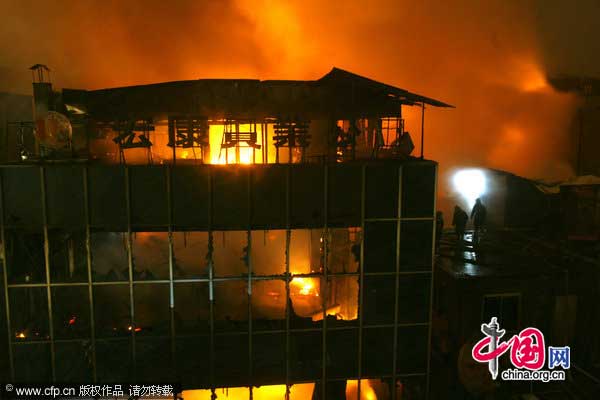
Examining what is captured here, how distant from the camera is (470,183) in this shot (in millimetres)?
23156

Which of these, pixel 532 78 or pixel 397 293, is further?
pixel 532 78

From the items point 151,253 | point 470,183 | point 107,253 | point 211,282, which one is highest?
point 470,183

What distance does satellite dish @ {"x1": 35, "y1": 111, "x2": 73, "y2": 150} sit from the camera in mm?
10281

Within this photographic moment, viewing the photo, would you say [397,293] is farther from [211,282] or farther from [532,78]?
[532,78]

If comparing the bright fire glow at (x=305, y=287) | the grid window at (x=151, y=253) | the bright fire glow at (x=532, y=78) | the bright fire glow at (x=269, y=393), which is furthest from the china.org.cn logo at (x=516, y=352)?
the bright fire glow at (x=532, y=78)

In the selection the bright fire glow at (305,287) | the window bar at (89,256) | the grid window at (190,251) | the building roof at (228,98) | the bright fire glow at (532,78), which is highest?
the bright fire glow at (532,78)

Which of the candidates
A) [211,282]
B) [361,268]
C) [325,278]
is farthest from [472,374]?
[211,282]

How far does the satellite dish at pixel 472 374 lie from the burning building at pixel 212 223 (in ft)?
5.05

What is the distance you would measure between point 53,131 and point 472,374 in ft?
42.4

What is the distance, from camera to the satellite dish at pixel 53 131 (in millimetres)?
10281

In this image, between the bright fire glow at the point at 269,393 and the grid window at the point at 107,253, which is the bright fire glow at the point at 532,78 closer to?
the bright fire glow at the point at 269,393

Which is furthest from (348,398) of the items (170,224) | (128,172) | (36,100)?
(36,100)

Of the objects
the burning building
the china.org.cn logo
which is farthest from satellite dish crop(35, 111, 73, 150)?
the china.org.cn logo

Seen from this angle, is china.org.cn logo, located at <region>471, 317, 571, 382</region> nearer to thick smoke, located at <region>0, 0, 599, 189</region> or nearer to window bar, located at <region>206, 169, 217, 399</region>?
window bar, located at <region>206, 169, 217, 399</region>
